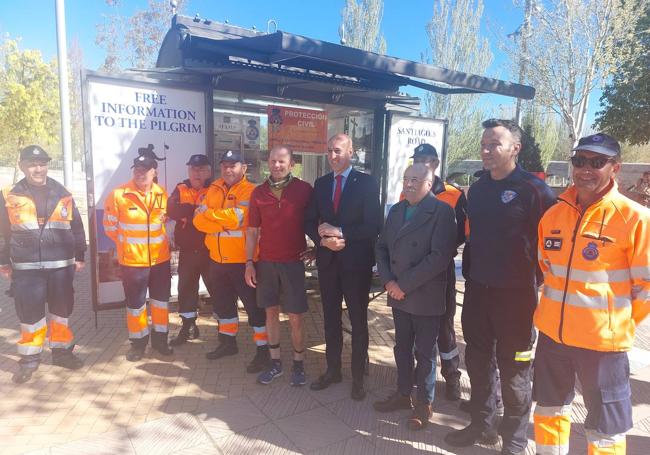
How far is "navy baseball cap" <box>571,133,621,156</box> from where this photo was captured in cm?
209

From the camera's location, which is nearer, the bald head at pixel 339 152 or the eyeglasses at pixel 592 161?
the eyeglasses at pixel 592 161

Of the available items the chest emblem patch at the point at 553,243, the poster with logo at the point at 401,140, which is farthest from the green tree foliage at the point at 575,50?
the chest emblem patch at the point at 553,243

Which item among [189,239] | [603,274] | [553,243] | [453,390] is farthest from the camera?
[189,239]

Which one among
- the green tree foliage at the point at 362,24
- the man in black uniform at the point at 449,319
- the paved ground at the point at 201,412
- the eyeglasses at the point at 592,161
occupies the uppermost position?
the green tree foliage at the point at 362,24

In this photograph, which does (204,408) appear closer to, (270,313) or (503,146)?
(270,313)

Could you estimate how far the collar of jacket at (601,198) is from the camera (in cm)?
210

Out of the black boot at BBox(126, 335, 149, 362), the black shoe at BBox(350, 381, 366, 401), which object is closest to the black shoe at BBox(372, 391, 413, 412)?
the black shoe at BBox(350, 381, 366, 401)

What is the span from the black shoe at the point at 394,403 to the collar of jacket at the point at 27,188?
3.21 metres

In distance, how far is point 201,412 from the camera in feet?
10.6

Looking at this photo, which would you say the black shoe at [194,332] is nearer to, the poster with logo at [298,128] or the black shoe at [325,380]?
the black shoe at [325,380]

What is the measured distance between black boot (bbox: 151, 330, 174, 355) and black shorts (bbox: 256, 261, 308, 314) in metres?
1.25

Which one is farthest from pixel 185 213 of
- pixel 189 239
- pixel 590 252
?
pixel 590 252

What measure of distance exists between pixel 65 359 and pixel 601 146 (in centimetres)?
434

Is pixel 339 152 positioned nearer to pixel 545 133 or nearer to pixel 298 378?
pixel 298 378
